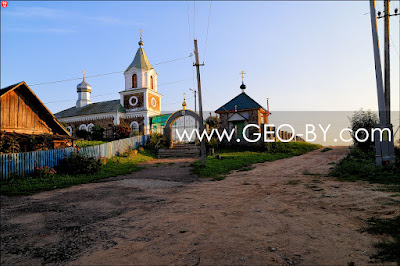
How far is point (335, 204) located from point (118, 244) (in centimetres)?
470

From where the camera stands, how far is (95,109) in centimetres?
3356

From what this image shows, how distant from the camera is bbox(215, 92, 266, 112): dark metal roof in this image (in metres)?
24.4

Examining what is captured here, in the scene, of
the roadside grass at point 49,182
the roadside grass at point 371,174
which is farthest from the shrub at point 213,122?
the roadside grass at point 371,174

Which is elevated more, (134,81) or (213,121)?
(134,81)

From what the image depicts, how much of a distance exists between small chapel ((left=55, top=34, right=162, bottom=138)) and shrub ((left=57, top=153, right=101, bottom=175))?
715 inches

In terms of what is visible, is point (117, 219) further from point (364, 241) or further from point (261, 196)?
point (364, 241)

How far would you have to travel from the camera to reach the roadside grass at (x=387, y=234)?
2.87m

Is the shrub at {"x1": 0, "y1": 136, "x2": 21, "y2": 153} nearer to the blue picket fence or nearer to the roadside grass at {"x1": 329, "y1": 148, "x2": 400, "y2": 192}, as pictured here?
the blue picket fence

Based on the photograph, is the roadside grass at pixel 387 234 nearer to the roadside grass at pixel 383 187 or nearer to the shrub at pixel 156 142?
the roadside grass at pixel 383 187

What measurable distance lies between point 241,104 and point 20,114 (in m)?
19.0

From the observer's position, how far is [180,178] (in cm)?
1089

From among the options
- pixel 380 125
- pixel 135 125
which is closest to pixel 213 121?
pixel 135 125

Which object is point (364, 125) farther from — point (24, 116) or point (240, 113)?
point (24, 116)

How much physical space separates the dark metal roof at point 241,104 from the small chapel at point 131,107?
34.4 feet
